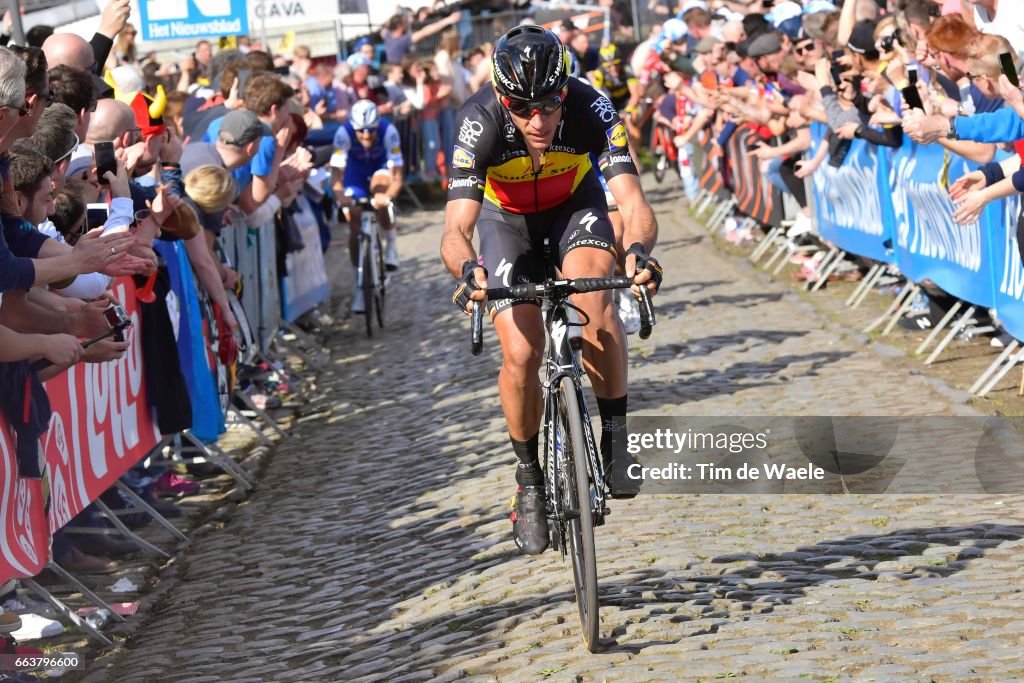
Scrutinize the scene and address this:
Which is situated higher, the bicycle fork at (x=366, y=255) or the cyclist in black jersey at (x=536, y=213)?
the cyclist in black jersey at (x=536, y=213)

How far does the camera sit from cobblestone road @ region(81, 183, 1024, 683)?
5.46 metres

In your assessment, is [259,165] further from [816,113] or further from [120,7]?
[816,113]

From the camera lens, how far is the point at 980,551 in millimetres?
6496

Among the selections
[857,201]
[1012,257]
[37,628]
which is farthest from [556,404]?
[857,201]

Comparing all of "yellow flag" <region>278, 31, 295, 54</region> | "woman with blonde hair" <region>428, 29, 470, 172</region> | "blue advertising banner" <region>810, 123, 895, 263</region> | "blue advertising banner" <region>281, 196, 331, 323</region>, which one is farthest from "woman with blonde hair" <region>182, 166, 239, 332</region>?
"yellow flag" <region>278, 31, 295, 54</region>

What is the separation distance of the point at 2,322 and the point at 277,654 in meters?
1.75

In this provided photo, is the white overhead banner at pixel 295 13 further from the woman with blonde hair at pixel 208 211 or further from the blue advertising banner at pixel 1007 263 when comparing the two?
the blue advertising banner at pixel 1007 263

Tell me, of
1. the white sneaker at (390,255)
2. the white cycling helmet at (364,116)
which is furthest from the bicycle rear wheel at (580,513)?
the white sneaker at (390,255)

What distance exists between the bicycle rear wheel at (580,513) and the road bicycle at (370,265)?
9.28 meters

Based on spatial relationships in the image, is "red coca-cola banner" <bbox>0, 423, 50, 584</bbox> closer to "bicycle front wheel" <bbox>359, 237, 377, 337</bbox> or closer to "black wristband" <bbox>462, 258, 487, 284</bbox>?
"black wristband" <bbox>462, 258, 487, 284</bbox>

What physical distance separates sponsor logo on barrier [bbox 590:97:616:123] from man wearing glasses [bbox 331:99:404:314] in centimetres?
914

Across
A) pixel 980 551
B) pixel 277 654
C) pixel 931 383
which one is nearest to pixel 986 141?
pixel 931 383

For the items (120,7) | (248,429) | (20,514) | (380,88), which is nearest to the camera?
(20,514)

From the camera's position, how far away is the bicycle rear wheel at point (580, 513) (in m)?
5.44
